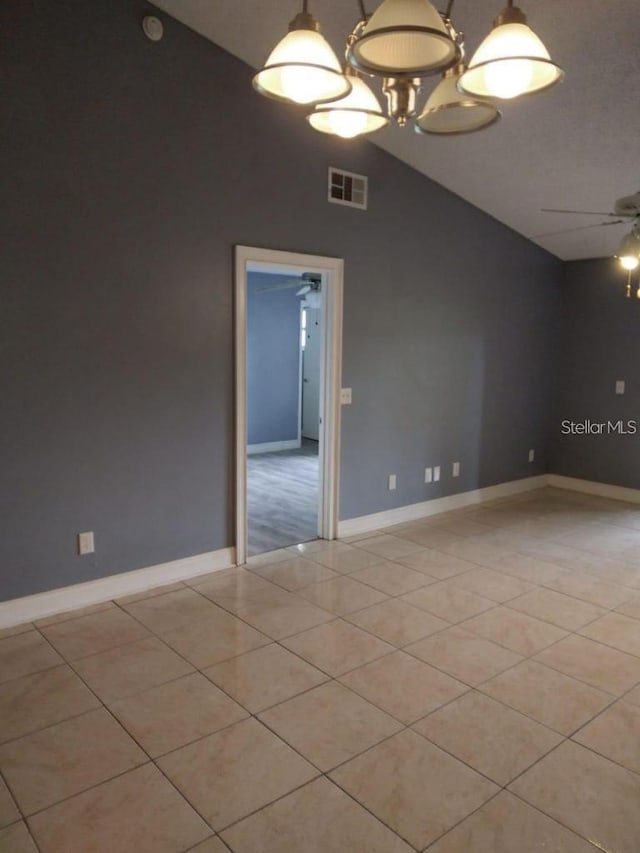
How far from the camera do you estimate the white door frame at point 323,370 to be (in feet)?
13.3

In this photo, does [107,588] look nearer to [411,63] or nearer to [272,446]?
[411,63]

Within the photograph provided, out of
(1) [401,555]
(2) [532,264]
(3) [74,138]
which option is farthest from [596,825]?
(2) [532,264]

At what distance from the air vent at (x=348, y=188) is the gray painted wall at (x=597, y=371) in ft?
10.0

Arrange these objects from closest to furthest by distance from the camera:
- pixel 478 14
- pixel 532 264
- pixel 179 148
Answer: pixel 478 14
pixel 179 148
pixel 532 264

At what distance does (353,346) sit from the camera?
4.76 m

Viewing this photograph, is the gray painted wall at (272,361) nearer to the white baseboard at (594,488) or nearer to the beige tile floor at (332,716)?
the white baseboard at (594,488)

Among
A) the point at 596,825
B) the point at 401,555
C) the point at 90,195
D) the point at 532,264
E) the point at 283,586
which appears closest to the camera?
the point at 596,825

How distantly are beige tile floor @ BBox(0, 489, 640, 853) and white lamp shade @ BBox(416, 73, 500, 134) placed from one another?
2.26m

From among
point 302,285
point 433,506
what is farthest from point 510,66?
point 302,285

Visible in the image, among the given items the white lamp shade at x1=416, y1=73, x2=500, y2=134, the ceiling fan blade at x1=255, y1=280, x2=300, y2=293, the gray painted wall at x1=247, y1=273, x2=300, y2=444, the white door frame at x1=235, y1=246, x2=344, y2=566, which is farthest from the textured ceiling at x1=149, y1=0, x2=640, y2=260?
the gray painted wall at x1=247, y1=273, x2=300, y2=444

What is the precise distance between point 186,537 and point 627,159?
3.92m

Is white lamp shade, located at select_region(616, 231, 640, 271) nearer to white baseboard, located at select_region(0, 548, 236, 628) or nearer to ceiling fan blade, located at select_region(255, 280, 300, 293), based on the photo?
white baseboard, located at select_region(0, 548, 236, 628)

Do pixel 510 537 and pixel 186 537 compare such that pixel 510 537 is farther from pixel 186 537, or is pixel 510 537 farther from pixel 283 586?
pixel 186 537

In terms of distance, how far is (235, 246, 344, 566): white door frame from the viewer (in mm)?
4051
